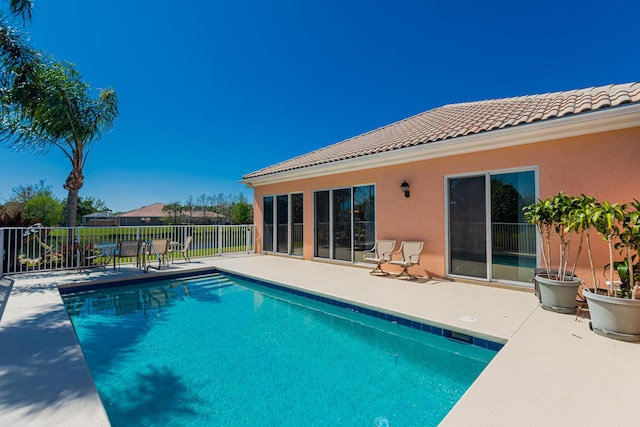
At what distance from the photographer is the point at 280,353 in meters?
3.94

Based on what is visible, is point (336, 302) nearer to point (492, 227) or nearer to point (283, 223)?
point (492, 227)

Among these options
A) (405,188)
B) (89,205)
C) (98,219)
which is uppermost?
(89,205)

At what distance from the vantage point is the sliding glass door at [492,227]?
593 cm

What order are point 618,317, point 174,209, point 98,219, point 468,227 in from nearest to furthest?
1. point 618,317
2. point 468,227
3. point 98,219
4. point 174,209

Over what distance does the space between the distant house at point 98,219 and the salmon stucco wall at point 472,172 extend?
36944mm

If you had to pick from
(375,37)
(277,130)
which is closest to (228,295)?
(375,37)

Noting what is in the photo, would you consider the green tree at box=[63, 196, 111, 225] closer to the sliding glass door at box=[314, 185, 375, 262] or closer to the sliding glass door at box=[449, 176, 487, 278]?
the sliding glass door at box=[314, 185, 375, 262]

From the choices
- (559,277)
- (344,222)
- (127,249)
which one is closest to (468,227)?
(559,277)

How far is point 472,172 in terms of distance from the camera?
6520mm

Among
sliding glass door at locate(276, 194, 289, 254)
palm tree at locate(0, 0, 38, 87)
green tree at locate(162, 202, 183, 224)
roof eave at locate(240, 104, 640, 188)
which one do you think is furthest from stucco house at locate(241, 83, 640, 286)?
green tree at locate(162, 202, 183, 224)

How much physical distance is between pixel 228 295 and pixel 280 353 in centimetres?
337

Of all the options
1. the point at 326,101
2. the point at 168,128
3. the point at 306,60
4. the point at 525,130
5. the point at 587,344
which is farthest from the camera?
the point at 168,128

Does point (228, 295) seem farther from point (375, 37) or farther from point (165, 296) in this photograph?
point (375, 37)

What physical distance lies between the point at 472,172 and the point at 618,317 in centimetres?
374
